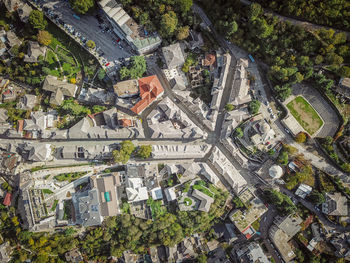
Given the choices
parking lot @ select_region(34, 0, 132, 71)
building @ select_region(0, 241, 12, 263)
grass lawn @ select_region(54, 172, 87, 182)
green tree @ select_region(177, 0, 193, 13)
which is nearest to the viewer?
green tree @ select_region(177, 0, 193, 13)

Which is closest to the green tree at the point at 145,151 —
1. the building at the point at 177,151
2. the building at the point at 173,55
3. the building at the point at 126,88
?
the building at the point at 177,151

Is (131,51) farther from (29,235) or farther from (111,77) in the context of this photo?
(29,235)

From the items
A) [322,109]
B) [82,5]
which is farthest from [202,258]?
[82,5]

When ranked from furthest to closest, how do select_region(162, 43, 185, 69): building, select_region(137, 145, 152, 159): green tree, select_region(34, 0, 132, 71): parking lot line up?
select_region(34, 0, 132, 71): parking lot → select_region(162, 43, 185, 69): building → select_region(137, 145, 152, 159): green tree

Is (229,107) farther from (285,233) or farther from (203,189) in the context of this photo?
(285,233)

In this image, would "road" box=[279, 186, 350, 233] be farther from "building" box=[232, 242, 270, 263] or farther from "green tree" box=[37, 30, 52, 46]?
"green tree" box=[37, 30, 52, 46]

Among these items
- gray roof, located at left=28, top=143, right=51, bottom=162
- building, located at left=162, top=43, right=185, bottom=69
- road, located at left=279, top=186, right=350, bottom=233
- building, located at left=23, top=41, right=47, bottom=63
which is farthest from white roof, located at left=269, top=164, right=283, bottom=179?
building, located at left=23, top=41, right=47, bottom=63

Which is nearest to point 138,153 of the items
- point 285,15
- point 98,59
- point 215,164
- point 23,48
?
point 215,164
